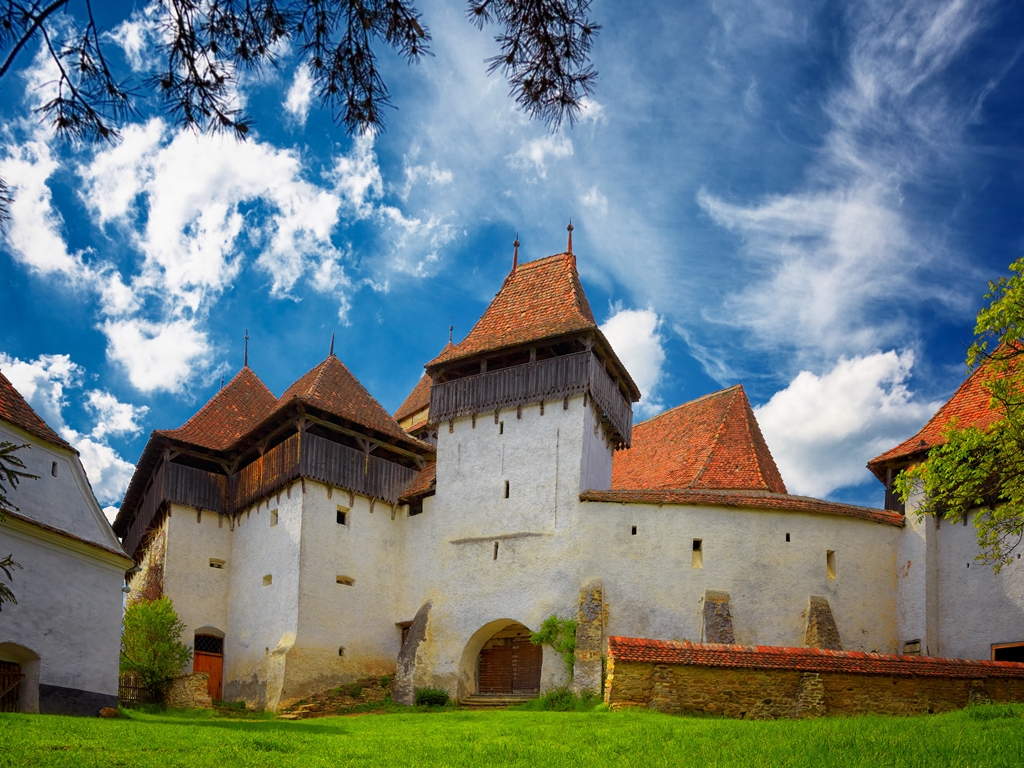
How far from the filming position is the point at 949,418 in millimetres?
23000

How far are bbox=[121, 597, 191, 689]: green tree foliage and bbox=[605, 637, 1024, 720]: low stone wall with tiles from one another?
10.3 m

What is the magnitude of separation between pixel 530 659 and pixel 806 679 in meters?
8.31

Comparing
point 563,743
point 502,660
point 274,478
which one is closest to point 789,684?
point 563,743

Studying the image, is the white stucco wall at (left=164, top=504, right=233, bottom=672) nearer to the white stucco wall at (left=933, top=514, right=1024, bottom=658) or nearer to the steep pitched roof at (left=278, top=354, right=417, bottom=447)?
the steep pitched roof at (left=278, top=354, right=417, bottom=447)

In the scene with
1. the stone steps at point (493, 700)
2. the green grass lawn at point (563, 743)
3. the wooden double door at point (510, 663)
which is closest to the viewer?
the green grass lawn at point (563, 743)

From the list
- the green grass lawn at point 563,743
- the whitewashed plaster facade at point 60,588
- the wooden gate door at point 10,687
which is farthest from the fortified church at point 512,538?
the wooden gate door at point 10,687

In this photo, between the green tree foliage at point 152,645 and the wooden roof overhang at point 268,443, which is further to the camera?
the wooden roof overhang at point 268,443

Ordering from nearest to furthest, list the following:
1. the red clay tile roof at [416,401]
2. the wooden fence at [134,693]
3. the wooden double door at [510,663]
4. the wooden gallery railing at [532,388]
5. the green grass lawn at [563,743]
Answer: the green grass lawn at [563,743] → the wooden fence at [134,693] → the wooden double door at [510,663] → the wooden gallery railing at [532,388] → the red clay tile roof at [416,401]

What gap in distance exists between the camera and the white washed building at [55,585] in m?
15.7

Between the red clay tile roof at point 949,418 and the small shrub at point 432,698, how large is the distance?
1103 centimetres

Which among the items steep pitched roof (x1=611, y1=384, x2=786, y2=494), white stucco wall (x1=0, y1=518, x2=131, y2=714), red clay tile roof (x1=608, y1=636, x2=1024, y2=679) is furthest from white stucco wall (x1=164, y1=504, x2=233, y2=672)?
red clay tile roof (x1=608, y1=636, x2=1024, y2=679)

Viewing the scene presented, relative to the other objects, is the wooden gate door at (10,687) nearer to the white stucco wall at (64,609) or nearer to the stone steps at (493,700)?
the white stucco wall at (64,609)

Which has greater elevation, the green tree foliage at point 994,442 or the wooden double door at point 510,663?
the green tree foliage at point 994,442

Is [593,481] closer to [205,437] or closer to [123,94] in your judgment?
[205,437]
